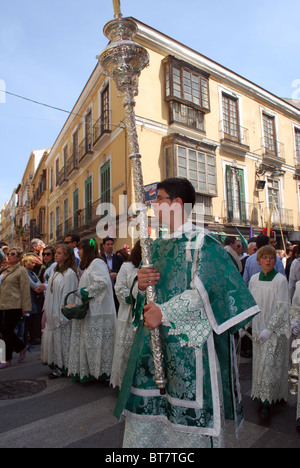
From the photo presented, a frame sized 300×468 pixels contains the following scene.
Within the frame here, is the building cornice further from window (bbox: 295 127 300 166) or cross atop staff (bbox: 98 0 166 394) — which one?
cross atop staff (bbox: 98 0 166 394)

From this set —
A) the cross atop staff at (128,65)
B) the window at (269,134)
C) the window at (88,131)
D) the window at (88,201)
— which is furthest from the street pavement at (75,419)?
the window at (269,134)

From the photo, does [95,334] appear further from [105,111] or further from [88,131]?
[88,131]

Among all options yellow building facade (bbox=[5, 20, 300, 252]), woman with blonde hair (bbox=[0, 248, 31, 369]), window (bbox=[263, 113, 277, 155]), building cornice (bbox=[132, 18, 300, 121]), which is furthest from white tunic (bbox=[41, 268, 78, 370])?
window (bbox=[263, 113, 277, 155])

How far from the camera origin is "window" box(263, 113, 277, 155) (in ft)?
62.0

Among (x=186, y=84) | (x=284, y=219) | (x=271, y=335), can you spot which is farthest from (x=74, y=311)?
(x=284, y=219)

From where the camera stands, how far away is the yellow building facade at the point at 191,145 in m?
14.0

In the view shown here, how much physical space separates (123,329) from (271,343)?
1.62m

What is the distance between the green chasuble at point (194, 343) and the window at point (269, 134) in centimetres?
1834

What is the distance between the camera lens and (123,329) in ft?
13.2

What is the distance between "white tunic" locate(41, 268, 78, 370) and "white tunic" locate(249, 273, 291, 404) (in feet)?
8.09

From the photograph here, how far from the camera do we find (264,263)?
151 inches

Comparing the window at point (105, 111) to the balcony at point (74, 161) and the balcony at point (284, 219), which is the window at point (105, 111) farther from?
the balcony at point (284, 219)
